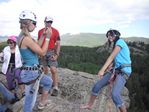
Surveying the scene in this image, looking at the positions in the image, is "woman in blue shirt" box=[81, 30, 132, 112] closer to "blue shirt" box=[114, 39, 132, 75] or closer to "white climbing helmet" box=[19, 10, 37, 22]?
"blue shirt" box=[114, 39, 132, 75]

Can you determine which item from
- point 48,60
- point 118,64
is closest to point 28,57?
point 118,64

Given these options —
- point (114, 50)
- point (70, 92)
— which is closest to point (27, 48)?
point (114, 50)

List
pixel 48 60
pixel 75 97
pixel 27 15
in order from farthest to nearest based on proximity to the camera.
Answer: pixel 75 97
pixel 48 60
pixel 27 15

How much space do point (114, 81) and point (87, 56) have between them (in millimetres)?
97679

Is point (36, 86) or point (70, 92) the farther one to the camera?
point (70, 92)

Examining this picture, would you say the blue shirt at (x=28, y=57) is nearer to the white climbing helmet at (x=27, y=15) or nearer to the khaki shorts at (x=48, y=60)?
the white climbing helmet at (x=27, y=15)

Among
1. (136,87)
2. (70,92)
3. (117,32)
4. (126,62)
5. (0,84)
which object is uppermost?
(117,32)

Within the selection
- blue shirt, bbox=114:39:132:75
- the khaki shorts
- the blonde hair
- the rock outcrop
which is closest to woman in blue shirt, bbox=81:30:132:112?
blue shirt, bbox=114:39:132:75

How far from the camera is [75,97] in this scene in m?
12.9

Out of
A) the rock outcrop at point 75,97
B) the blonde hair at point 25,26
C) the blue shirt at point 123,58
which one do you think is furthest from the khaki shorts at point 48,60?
the blonde hair at point 25,26

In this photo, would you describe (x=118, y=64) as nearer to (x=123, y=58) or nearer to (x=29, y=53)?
(x=123, y=58)

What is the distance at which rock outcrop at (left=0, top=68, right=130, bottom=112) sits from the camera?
9.71 m

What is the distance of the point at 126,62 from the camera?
30.1 ft

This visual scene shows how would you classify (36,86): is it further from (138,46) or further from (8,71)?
(138,46)
